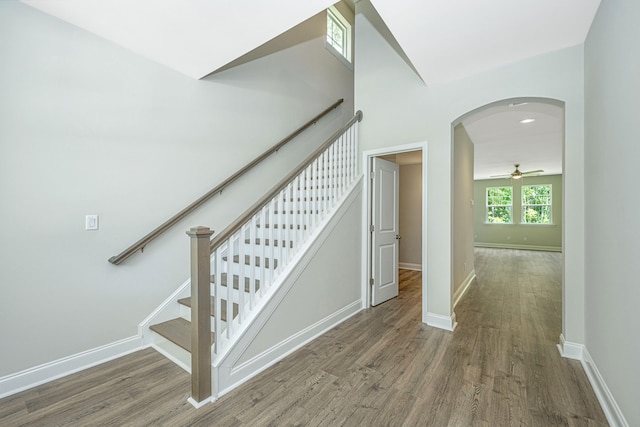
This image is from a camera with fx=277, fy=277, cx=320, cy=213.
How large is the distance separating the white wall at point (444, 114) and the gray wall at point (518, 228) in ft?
30.4

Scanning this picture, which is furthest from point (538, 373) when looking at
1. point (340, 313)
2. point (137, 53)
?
point (137, 53)

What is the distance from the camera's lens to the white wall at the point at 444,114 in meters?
2.37

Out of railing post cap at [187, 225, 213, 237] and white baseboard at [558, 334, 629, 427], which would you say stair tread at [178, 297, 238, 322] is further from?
white baseboard at [558, 334, 629, 427]

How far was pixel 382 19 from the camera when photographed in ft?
7.52

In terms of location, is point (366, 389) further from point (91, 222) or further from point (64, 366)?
point (91, 222)

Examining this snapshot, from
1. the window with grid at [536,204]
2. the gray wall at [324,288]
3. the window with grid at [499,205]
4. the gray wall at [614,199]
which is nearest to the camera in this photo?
the gray wall at [614,199]

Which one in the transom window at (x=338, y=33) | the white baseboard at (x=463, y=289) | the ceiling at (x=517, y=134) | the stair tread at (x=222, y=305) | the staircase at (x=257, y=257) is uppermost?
the transom window at (x=338, y=33)

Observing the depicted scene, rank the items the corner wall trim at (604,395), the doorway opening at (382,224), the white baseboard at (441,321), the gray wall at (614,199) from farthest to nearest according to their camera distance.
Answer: the doorway opening at (382,224) → the white baseboard at (441,321) → the corner wall trim at (604,395) → the gray wall at (614,199)

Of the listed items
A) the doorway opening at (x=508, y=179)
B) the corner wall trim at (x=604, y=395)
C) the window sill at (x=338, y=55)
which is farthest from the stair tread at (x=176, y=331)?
the window sill at (x=338, y=55)

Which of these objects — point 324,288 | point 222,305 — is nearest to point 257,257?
point 222,305

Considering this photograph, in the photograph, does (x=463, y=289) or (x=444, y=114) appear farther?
(x=463, y=289)

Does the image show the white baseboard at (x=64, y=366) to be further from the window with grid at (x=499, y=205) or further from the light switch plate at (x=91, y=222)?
the window with grid at (x=499, y=205)

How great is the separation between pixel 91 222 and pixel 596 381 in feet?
13.0

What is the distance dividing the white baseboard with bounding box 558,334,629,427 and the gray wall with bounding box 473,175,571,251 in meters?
9.30
